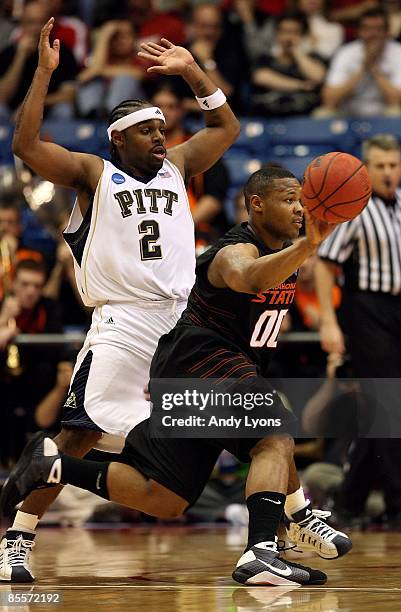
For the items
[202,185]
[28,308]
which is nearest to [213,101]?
[28,308]

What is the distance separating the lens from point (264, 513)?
4910 millimetres

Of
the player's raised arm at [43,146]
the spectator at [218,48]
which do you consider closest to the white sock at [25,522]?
the player's raised arm at [43,146]

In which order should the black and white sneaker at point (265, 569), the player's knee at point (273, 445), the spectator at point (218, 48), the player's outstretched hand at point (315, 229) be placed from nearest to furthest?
the player's outstretched hand at point (315, 229)
the black and white sneaker at point (265, 569)
the player's knee at point (273, 445)
the spectator at point (218, 48)

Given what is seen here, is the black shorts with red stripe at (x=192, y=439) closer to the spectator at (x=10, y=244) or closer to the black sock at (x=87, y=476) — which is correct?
the black sock at (x=87, y=476)

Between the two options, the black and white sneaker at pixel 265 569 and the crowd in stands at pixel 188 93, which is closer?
the black and white sneaker at pixel 265 569

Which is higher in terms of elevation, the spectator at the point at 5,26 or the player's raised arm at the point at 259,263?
the spectator at the point at 5,26

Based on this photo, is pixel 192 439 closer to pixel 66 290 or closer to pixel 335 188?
pixel 335 188

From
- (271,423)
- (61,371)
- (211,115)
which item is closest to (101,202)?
(211,115)

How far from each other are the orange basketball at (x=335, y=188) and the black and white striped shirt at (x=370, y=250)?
313 cm

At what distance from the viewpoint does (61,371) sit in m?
8.30

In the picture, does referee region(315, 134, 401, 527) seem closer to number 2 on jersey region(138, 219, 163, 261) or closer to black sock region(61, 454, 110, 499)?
number 2 on jersey region(138, 219, 163, 261)

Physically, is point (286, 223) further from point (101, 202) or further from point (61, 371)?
point (61, 371)

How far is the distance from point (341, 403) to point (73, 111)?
490 centimetres

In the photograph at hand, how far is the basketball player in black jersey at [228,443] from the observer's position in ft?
16.2
